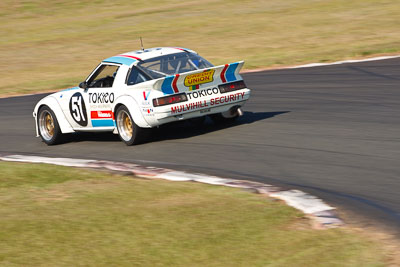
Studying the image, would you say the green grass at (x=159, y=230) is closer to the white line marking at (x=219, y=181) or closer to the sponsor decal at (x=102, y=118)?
the white line marking at (x=219, y=181)

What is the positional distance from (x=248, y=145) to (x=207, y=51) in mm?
14494

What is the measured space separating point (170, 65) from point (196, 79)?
2.03ft

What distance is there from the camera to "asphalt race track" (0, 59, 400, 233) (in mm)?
7871

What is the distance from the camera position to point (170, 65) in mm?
11312

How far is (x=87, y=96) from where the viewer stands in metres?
11.9

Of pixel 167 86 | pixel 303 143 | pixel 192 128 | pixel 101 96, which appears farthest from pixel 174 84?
pixel 303 143

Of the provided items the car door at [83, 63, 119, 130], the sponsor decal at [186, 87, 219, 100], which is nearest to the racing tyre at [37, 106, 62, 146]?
the car door at [83, 63, 119, 130]

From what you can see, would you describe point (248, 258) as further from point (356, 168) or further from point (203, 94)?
point (203, 94)

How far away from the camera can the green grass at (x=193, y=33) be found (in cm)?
2180

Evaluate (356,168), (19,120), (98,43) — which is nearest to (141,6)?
(98,43)

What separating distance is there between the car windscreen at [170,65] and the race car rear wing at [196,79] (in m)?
0.42

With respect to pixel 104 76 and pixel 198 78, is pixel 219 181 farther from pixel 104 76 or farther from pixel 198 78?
pixel 104 76

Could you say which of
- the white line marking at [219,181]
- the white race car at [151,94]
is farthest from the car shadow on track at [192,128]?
the white line marking at [219,181]

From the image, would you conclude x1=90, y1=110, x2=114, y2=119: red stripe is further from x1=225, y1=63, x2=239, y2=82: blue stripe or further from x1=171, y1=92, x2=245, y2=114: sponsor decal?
x1=225, y1=63, x2=239, y2=82: blue stripe
